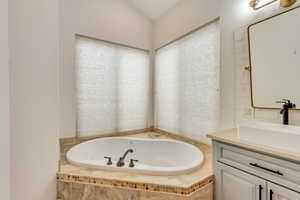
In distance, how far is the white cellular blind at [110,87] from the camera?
2334mm

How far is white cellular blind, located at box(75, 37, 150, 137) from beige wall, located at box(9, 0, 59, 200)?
954mm

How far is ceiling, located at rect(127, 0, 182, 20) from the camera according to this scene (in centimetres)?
252

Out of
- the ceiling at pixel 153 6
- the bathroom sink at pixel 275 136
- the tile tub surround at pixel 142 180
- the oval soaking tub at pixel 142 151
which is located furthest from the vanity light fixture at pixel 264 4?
the oval soaking tub at pixel 142 151

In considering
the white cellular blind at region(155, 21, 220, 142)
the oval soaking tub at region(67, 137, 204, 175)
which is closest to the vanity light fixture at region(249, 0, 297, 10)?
the white cellular blind at region(155, 21, 220, 142)

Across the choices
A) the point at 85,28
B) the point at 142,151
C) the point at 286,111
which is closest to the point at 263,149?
the point at 286,111

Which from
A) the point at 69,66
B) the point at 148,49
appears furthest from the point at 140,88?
the point at 69,66

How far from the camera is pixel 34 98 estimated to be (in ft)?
4.21

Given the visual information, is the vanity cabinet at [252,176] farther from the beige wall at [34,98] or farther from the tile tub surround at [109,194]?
the beige wall at [34,98]

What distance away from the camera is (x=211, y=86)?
197 centimetres

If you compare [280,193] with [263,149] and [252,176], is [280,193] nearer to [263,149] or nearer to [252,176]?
[252,176]

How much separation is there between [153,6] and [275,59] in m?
2.13

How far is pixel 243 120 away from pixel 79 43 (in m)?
2.41

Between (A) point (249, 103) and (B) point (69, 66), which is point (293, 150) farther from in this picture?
(B) point (69, 66)

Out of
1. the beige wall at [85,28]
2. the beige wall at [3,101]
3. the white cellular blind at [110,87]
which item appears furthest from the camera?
the white cellular blind at [110,87]
